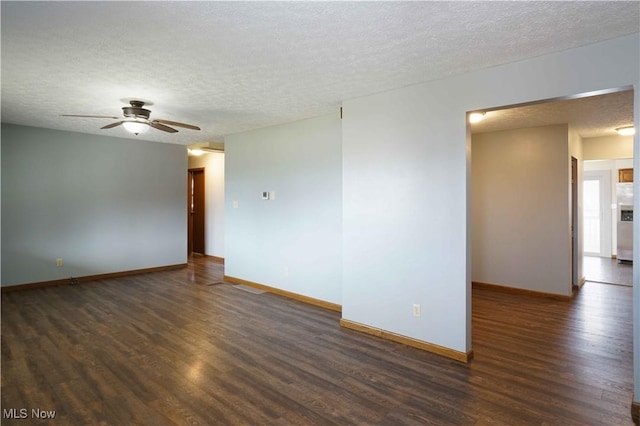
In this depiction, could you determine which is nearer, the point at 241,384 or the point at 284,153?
the point at 241,384

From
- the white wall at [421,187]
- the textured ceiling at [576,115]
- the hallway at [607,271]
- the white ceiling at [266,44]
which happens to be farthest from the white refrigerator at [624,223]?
the white ceiling at [266,44]

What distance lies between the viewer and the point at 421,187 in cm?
330

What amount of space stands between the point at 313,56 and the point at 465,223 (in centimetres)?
188

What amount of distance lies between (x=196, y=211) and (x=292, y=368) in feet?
22.7

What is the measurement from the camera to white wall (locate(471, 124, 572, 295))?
197 inches

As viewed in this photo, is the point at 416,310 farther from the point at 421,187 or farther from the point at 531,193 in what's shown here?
the point at 531,193

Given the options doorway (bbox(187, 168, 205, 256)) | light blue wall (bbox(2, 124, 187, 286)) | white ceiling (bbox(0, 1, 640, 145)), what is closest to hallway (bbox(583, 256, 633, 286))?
white ceiling (bbox(0, 1, 640, 145))

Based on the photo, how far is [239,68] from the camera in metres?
2.96

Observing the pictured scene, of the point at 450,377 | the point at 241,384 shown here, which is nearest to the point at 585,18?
the point at 450,377

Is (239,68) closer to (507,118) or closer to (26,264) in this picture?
(507,118)

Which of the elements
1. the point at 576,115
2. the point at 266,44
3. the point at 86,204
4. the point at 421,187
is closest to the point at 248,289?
the point at 86,204

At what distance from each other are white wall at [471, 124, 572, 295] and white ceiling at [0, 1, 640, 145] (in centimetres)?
302

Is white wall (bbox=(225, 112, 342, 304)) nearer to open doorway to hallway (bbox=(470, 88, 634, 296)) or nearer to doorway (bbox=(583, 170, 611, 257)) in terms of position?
open doorway to hallway (bbox=(470, 88, 634, 296))

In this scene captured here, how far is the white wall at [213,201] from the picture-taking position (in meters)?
8.22
